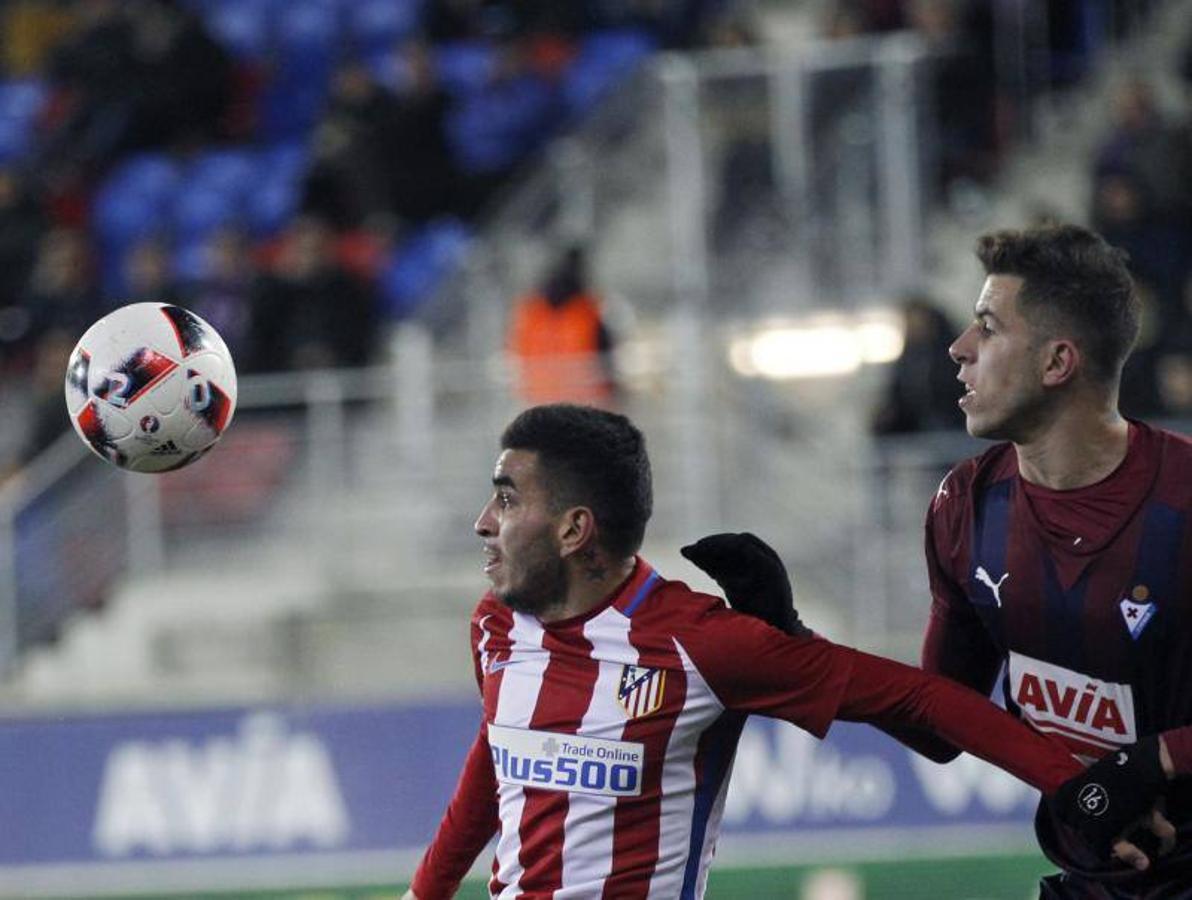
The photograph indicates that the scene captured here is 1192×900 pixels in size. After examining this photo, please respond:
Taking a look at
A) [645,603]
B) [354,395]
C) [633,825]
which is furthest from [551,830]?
[354,395]

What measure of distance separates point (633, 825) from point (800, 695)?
0.44 meters

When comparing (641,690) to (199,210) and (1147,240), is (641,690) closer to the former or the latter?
(1147,240)

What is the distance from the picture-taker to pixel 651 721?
4582 millimetres

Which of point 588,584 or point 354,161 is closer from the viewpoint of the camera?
point 588,584

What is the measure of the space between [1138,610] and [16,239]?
10.3 metres

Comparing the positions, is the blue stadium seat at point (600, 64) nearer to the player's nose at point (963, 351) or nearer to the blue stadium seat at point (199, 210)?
the blue stadium seat at point (199, 210)

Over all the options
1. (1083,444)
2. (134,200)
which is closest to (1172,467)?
(1083,444)

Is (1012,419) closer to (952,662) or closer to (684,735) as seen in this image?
(952,662)

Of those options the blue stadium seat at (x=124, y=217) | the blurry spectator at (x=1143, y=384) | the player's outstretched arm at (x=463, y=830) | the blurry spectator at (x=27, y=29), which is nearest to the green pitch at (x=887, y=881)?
the blurry spectator at (x=1143, y=384)

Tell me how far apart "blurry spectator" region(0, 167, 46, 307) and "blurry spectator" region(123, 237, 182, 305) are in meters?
0.72

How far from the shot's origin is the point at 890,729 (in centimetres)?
458

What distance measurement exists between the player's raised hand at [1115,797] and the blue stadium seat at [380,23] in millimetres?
11946

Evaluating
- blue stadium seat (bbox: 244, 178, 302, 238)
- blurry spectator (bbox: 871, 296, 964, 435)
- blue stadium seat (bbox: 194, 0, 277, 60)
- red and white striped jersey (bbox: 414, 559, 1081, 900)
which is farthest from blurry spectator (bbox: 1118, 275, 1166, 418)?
blue stadium seat (bbox: 194, 0, 277, 60)

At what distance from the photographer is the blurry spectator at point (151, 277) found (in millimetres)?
12555
